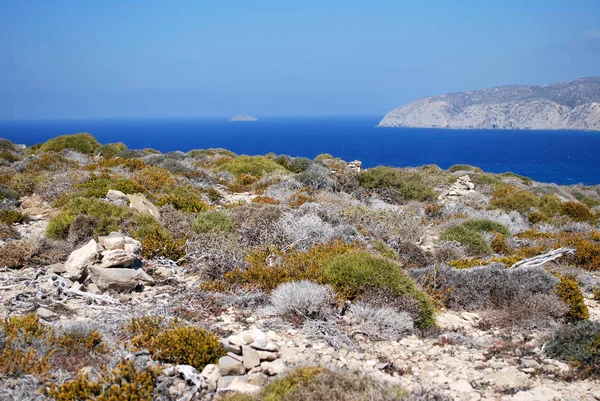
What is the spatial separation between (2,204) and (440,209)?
1293 centimetres

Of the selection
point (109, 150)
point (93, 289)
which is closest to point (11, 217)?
point (93, 289)

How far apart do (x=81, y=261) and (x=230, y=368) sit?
380 cm

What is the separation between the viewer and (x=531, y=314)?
6418mm

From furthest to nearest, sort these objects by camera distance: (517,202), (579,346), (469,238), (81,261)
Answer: (517,202), (469,238), (81,261), (579,346)

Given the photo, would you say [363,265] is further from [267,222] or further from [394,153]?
[394,153]

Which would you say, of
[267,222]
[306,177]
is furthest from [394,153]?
[267,222]

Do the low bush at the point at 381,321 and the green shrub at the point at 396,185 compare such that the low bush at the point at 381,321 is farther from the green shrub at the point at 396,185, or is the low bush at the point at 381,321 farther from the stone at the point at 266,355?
the green shrub at the point at 396,185

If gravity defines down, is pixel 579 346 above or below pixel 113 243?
below

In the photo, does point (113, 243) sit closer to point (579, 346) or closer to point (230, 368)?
point (230, 368)

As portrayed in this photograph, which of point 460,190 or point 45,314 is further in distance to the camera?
point 460,190

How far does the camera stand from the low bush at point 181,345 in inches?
182

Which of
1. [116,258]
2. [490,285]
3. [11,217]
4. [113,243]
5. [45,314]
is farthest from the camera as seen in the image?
[11,217]

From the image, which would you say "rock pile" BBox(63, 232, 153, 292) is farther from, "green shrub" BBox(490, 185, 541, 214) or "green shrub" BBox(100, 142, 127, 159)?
"green shrub" BBox(100, 142, 127, 159)

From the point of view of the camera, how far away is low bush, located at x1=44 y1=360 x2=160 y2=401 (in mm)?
3807
